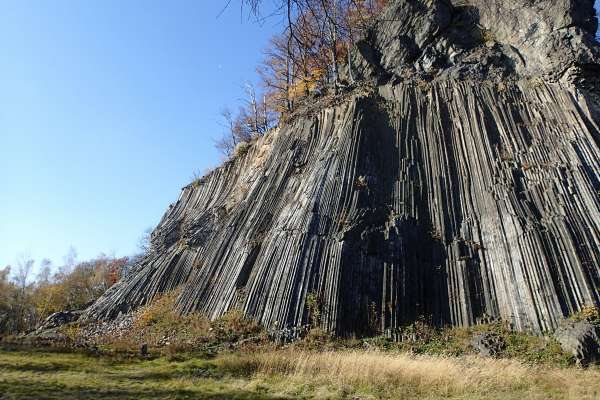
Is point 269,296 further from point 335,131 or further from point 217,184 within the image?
point 217,184

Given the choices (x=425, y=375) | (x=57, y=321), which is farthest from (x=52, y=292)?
(x=425, y=375)

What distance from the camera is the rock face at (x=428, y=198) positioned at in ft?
40.4

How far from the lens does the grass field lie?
785 cm

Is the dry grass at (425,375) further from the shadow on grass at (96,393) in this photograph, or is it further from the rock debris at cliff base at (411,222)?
the rock debris at cliff base at (411,222)

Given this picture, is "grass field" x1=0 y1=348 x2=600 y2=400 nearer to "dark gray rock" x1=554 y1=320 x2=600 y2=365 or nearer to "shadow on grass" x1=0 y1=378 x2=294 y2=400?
"shadow on grass" x1=0 y1=378 x2=294 y2=400

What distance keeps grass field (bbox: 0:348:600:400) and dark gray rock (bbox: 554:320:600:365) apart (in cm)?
48

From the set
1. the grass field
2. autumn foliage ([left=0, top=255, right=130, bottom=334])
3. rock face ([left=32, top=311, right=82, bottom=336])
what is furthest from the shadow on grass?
autumn foliage ([left=0, top=255, right=130, bottom=334])

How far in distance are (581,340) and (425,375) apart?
4.02m

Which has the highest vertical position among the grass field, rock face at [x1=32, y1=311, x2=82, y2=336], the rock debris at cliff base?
the rock debris at cliff base

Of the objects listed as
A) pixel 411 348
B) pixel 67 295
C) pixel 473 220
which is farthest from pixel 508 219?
pixel 67 295

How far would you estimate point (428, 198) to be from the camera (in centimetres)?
1519

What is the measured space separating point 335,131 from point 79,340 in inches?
485

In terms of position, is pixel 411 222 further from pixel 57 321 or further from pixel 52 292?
pixel 52 292

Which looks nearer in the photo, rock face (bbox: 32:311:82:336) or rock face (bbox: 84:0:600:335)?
A: rock face (bbox: 84:0:600:335)
